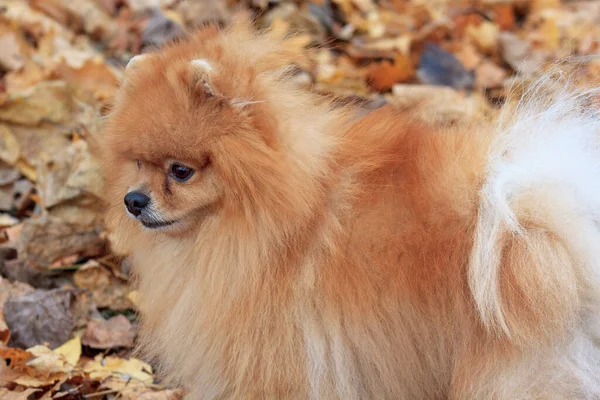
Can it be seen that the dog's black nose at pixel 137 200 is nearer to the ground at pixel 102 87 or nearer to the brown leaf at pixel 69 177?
the ground at pixel 102 87

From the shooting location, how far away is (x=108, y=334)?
3160 millimetres

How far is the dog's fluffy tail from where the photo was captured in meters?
2.13

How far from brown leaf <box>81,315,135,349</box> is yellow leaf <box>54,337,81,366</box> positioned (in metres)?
0.10

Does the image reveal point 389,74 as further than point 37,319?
Yes

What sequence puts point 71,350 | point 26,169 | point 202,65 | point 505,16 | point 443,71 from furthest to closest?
point 505,16, point 443,71, point 26,169, point 71,350, point 202,65

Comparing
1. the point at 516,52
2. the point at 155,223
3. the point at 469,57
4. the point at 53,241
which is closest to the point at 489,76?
the point at 469,57

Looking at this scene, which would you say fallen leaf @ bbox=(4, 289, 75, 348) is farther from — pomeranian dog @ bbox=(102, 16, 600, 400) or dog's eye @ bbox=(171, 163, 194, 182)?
dog's eye @ bbox=(171, 163, 194, 182)

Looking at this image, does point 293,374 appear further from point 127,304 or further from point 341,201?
point 127,304

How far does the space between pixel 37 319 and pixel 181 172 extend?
4.30 ft

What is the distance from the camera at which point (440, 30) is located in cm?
529

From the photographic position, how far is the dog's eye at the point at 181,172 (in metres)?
2.23

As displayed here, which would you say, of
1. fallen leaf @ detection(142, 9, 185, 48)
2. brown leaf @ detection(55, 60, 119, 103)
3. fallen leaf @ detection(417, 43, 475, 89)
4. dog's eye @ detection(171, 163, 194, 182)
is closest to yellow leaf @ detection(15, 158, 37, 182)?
brown leaf @ detection(55, 60, 119, 103)

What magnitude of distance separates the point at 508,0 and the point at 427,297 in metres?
4.31

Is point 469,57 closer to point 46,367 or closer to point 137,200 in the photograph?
point 137,200
